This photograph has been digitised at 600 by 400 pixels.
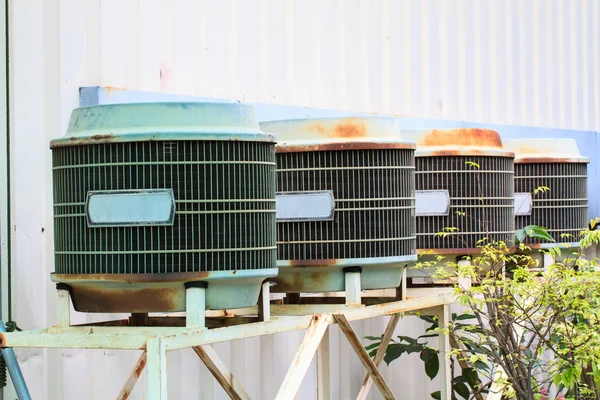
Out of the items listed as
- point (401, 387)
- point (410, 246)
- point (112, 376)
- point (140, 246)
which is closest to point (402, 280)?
point (410, 246)

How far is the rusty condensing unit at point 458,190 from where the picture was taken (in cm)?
548

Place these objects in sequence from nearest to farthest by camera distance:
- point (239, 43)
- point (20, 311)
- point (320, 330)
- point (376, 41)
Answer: point (320, 330) < point (20, 311) < point (239, 43) < point (376, 41)

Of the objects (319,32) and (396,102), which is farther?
(396,102)

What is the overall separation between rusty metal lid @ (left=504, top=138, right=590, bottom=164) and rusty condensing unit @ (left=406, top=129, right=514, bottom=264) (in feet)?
3.17

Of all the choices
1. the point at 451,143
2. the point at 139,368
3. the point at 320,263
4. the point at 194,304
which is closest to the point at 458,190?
the point at 451,143

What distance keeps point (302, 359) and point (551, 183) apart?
122 inches

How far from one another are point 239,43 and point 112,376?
6.50 ft

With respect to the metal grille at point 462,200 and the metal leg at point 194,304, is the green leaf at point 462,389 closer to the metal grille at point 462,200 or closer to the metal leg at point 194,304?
the metal grille at point 462,200

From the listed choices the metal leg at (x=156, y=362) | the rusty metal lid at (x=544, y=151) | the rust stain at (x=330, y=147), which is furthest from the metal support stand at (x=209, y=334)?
the rusty metal lid at (x=544, y=151)

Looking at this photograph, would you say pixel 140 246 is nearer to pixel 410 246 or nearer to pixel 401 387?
pixel 410 246

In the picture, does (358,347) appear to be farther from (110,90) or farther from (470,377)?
(470,377)

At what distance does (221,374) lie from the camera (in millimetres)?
5004

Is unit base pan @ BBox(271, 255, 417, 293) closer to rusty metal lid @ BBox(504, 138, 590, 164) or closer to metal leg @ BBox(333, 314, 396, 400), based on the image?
metal leg @ BBox(333, 314, 396, 400)

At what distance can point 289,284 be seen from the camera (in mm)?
4562
